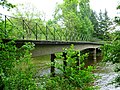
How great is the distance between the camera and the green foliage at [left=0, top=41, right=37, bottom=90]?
4375 mm

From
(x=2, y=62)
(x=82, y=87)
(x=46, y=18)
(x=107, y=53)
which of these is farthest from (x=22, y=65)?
(x=46, y=18)

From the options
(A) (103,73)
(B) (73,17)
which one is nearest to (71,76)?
(A) (103,73)

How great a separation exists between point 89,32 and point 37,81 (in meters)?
56.9

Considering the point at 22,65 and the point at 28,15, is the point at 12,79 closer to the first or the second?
the point at 22,65

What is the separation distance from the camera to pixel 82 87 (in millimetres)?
4332

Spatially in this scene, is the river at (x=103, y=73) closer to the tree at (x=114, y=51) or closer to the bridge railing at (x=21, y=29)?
the tree at (x=114, y=51)

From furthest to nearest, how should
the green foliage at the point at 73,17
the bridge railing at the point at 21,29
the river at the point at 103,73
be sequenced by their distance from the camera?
the green foliage at the point at 73,17 → the river at the point at 103,73 → the bridge railing at the point at 21,29

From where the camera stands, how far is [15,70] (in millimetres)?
4891

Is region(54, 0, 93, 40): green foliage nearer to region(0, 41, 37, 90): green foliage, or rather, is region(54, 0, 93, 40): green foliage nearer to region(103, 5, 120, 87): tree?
region(103, 5, 120, 87): tree

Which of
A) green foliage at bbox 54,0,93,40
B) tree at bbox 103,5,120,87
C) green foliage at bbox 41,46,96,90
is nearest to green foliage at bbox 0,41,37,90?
green foliage at bbox 41,46,96,90

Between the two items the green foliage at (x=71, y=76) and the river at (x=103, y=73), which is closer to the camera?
the green foliage at (x=71, y=76)

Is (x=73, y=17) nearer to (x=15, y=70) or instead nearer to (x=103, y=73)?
(x=103, y=73)

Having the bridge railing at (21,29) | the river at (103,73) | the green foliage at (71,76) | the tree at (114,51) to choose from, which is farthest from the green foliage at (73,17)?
the green foliage at (71,76)

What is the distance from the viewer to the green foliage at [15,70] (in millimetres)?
4375
